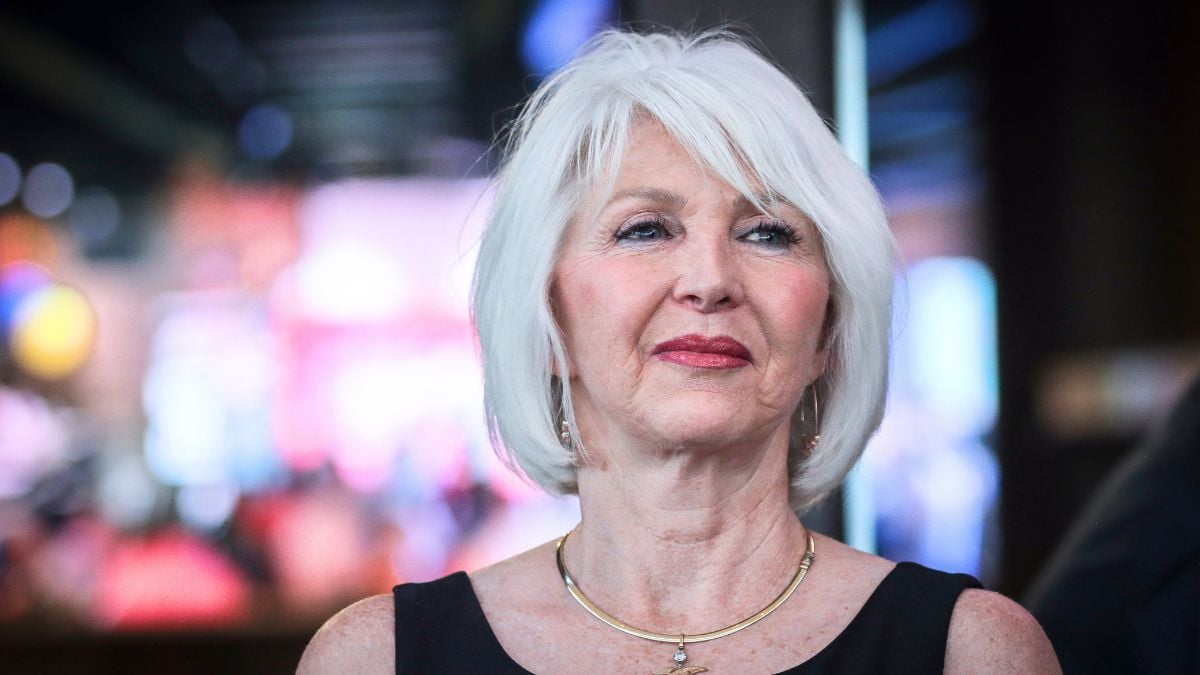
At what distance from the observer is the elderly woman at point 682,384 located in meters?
1.48

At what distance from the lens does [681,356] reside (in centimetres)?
146

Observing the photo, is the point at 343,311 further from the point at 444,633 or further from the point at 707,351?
the point at 707,351

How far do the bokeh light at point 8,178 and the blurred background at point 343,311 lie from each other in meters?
0.02

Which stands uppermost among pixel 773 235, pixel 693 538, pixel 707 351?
pixel 773 235

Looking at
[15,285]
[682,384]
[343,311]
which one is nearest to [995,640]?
[682,384]

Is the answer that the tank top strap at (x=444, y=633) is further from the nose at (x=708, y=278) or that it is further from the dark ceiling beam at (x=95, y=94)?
the dark ceiling beam at (x=95, y=94)

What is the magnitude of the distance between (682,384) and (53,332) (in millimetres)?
5601

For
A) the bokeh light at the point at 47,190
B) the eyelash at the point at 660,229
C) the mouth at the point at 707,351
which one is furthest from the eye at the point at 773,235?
the bokeh light at the point at 47,190

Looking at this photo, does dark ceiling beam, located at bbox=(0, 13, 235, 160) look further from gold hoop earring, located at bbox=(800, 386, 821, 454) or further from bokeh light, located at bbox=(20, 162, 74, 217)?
gold hoop earring, located at bbox=(800, 386, 821, 454)

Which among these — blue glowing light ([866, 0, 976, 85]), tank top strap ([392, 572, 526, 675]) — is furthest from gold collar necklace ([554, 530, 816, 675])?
blue glowing light ([866, 0, 976, 85])

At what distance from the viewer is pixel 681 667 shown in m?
1.50

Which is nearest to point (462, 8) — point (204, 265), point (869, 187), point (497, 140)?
point (204, 265)

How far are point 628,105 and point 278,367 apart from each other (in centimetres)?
479

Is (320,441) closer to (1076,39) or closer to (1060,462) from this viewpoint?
(1060,462)
